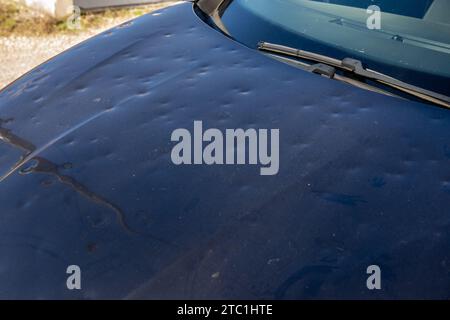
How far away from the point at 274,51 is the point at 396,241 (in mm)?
986

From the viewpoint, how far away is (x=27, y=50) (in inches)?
227

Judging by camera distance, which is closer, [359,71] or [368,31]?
[359,71]

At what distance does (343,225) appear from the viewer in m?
1.36

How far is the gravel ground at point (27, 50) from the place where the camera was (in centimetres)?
536

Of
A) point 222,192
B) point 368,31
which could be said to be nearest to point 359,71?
point 368,31

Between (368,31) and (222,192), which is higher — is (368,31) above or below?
above

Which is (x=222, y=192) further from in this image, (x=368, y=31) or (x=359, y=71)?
(x=368, y=31)

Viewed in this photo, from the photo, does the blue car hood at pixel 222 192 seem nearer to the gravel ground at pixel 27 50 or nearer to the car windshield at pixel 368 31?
the car windshield at pixel 368 31

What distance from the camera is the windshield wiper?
5.90 ft

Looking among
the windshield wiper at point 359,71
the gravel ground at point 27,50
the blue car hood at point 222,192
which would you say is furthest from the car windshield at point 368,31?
the gravel ground at point 27,50

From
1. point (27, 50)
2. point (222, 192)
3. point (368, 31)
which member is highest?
point (27, 50)

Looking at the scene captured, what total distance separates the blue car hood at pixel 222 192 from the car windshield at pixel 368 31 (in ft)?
0.57

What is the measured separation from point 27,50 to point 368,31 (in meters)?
4.51
